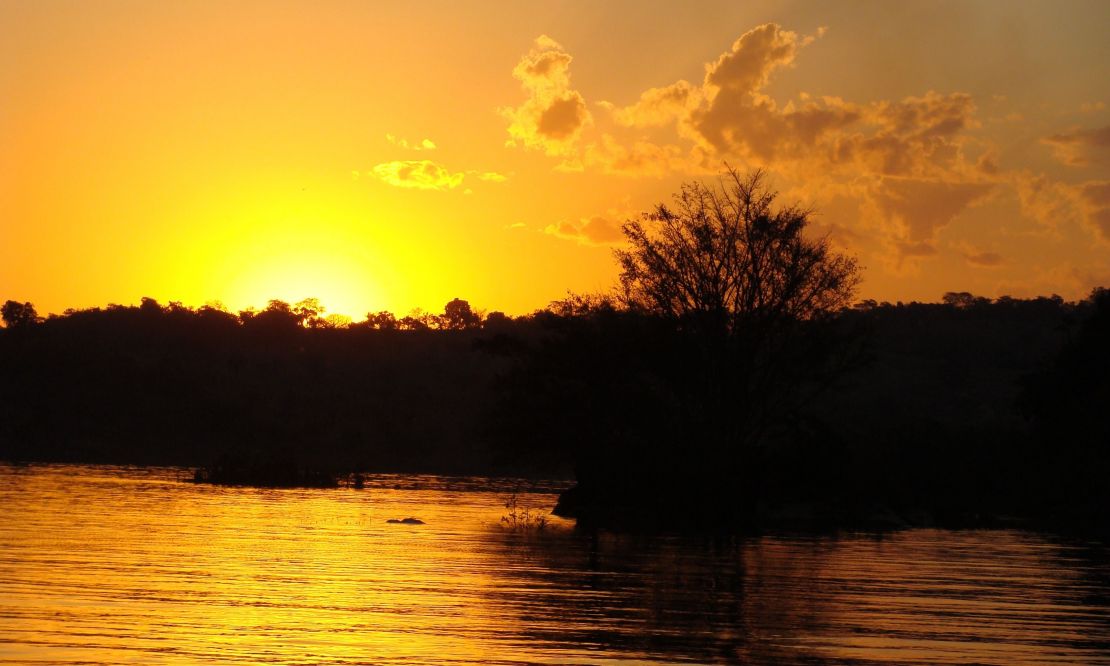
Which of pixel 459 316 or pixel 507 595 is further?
pixel 459 316

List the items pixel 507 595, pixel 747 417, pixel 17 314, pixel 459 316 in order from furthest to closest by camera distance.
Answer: pixel 459 316 → pixel 17 314 → pixel 747 417 → pixel 507 595

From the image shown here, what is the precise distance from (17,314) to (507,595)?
13930cm

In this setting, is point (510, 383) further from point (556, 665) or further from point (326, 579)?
point (556, 665)

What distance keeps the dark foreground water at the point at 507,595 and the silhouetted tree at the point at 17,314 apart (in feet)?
377

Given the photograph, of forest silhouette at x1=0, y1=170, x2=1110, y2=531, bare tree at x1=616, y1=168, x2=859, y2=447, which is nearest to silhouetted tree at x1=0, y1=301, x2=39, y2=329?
forest silhouette at x1=0, y1=170, x2=1110, y2=531

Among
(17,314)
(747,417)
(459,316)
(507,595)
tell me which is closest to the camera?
(507,595)

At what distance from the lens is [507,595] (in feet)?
66.2

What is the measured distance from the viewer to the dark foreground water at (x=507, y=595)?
584 inches

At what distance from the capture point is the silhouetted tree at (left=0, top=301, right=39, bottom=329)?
143 metres

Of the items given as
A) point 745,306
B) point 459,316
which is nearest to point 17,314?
point 459,316

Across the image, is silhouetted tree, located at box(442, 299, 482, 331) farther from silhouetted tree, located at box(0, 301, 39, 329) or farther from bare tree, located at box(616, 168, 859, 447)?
bare tree, located at box(616, 168, 859, 447)

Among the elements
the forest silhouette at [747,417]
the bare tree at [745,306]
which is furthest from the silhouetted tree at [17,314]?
A: the bare tree at [745,306]

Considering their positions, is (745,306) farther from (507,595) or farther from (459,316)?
(459,316)

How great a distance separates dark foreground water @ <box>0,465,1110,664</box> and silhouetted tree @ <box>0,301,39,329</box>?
11499cm
